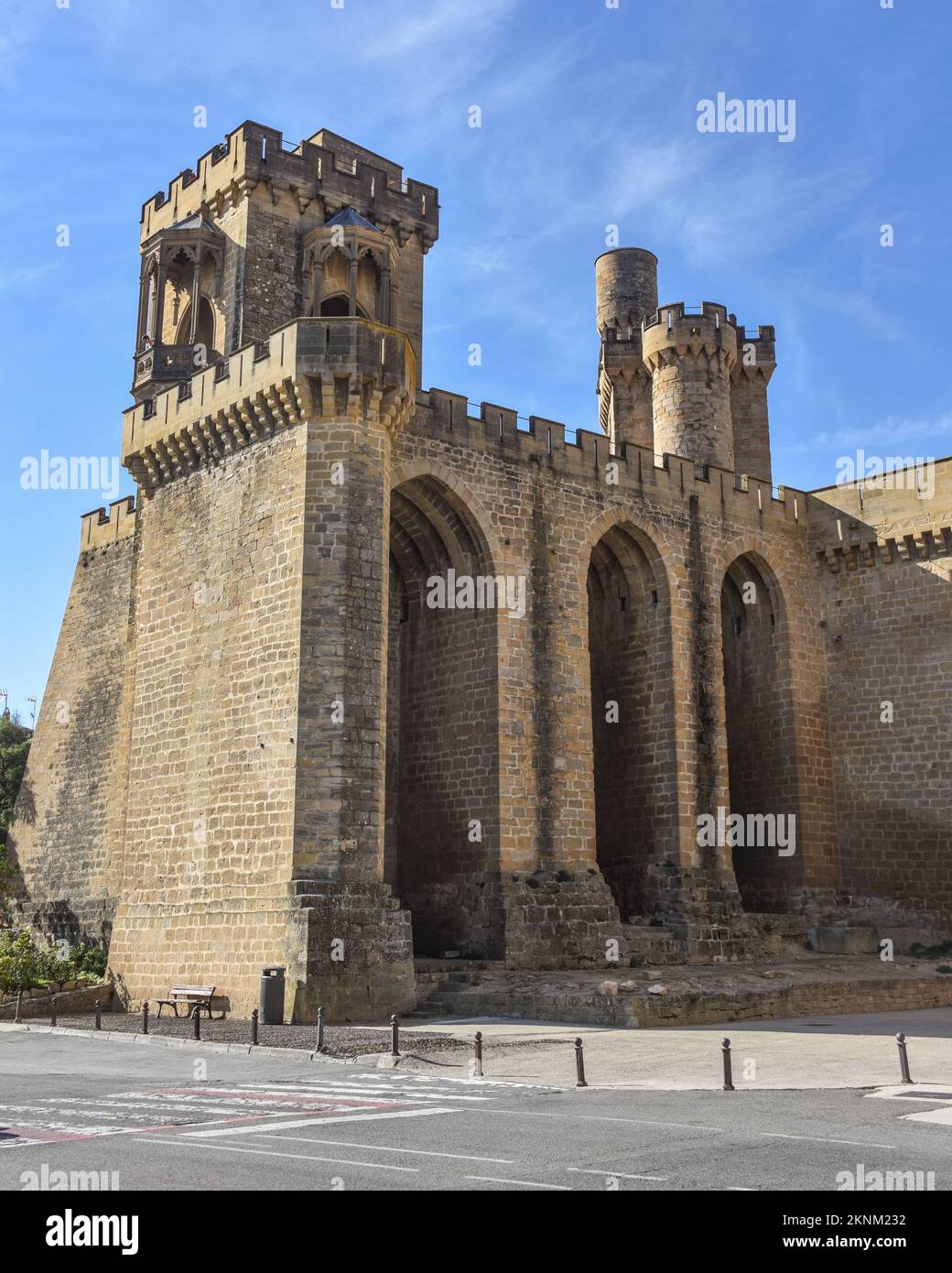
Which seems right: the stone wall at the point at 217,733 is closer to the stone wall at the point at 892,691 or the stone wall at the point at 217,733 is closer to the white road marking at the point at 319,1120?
the white road marking at the point at 319,1120

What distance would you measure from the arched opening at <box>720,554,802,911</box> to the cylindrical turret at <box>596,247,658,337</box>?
10.7m

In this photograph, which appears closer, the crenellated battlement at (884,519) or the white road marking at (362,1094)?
the white road marking at (362,1094)

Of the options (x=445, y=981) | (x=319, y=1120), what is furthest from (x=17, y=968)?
(x=319, y=1120)

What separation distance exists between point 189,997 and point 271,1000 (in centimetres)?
249

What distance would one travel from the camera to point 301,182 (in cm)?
2809

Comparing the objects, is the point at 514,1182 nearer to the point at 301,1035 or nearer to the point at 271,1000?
the point at 301,1035

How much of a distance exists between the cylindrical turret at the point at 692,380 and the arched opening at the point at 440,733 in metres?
9.77

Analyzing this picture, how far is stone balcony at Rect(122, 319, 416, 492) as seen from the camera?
66.8 feet

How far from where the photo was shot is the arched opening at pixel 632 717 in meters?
26.0

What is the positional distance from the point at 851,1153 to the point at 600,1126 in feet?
6.29
